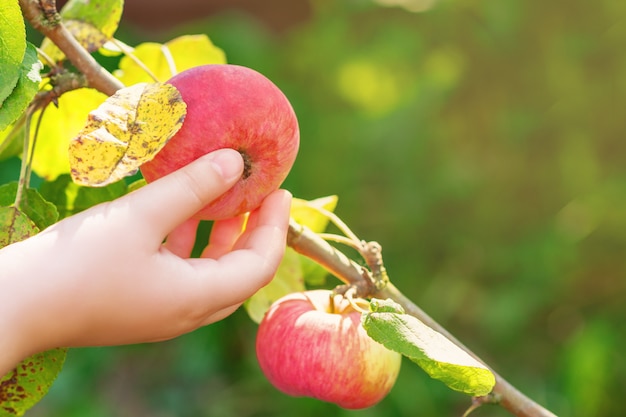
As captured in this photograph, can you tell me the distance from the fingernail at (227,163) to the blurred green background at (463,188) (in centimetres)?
151

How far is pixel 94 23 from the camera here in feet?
2.07

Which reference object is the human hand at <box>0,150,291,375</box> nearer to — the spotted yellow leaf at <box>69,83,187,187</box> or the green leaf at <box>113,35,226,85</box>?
the spotted yellow leaf at <box>69,83,187,187</box>

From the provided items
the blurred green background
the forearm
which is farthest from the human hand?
the blurred green background

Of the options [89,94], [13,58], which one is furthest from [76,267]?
[89,94]

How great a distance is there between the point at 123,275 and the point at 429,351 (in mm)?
191

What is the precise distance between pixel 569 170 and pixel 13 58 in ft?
6.13

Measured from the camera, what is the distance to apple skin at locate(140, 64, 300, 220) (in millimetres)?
515

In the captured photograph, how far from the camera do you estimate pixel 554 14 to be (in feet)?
7.07

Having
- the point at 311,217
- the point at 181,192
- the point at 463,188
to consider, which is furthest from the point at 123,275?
the point at 463,188

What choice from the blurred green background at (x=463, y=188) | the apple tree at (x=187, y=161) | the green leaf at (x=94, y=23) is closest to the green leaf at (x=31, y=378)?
the apple tree at (x=187, y=161)

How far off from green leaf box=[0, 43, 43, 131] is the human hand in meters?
0.08

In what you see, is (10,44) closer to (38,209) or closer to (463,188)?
(38,209)

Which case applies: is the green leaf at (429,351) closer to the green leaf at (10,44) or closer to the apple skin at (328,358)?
the apple skin at (328,358)

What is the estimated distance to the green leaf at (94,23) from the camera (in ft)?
2.06
